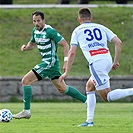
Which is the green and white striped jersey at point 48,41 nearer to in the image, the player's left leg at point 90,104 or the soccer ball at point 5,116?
the soccer ball at point 5,116

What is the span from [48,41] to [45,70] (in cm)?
57

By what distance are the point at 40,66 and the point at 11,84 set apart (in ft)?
32.1

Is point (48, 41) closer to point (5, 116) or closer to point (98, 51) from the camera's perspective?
point (5, 116)

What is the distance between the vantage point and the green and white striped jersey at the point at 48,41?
14266 mm

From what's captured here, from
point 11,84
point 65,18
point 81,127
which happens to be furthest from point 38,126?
point 65,18

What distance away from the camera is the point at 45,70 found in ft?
47.6

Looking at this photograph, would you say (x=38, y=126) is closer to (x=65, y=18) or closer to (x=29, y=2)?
(x=65, y=18)

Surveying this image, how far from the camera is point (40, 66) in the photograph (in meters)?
14.5

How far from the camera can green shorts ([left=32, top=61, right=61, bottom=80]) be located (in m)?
14.4

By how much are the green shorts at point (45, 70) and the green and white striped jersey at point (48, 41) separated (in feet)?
0.28

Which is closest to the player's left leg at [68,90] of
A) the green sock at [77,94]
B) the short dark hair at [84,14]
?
the green sock at [77,94]

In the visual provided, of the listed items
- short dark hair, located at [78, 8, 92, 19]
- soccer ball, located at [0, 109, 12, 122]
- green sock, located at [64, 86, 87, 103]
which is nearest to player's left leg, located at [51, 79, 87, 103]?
green sock, located at [64, 86, 87, 103]

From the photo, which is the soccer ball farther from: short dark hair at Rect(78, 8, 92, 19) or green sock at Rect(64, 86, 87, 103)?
short dark hair at Rect(78, 8, 92, 19)

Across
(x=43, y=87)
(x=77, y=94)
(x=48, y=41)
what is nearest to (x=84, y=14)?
(x=48, y=41)
